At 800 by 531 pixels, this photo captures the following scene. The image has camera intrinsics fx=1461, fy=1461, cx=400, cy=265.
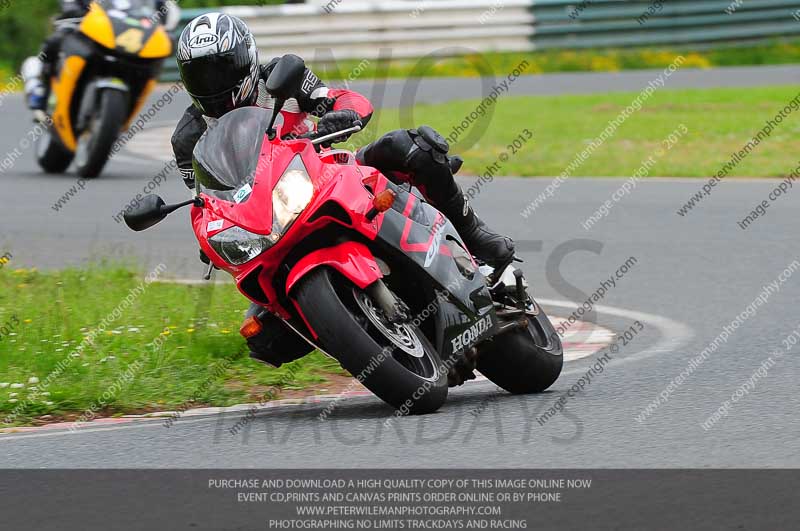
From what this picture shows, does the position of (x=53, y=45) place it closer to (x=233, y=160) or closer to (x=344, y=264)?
(x=233, y=160)

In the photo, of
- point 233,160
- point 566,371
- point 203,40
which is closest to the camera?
point 233,160

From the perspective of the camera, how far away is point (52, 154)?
14141 mm

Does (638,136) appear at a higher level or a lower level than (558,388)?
lower

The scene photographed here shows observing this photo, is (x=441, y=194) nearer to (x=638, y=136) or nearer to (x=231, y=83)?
(x=231, y=83)

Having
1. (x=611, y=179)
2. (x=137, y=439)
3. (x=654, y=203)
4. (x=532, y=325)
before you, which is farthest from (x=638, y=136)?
(x=137, y=439)

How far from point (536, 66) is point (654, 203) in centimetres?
1160

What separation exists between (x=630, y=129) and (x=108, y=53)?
620 centimetres

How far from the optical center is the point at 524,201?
1240 centimetres

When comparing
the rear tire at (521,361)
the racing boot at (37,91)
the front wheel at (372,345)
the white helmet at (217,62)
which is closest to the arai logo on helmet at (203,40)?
the white helmet at (217,62)

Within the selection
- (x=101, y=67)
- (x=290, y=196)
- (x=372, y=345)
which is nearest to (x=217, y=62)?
(x=290, y=196)

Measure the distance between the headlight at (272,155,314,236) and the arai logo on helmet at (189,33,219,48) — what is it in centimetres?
64
